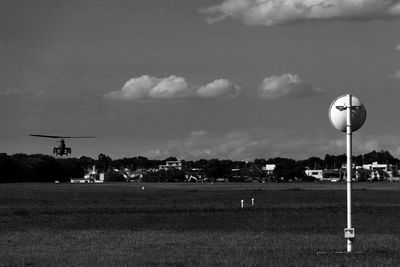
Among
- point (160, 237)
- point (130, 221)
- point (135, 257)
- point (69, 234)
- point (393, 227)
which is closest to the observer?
point (135, 257)

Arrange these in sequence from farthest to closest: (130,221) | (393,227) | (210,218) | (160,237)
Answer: (210,218), (130,221), (393,227), (160,237)

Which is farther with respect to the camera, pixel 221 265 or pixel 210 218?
pixel 210 218

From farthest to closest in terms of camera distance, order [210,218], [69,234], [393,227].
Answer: [210,218] → [393,227] → [69,234]

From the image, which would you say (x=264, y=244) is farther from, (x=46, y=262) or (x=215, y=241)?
(x=46, y=262)

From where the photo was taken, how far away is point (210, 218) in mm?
48469

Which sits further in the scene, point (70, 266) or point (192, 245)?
point (192, 245)

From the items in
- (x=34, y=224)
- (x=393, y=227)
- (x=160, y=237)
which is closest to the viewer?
(x=160, y=237)

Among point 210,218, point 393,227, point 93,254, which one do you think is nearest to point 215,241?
point 93,254

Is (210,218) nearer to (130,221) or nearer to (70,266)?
(130,221)

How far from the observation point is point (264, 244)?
86.4 feet

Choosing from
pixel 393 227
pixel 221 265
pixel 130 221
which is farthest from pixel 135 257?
pixel 130 221

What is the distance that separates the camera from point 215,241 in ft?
91.2

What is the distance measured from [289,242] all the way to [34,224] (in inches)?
702

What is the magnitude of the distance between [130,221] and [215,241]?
1796cm
